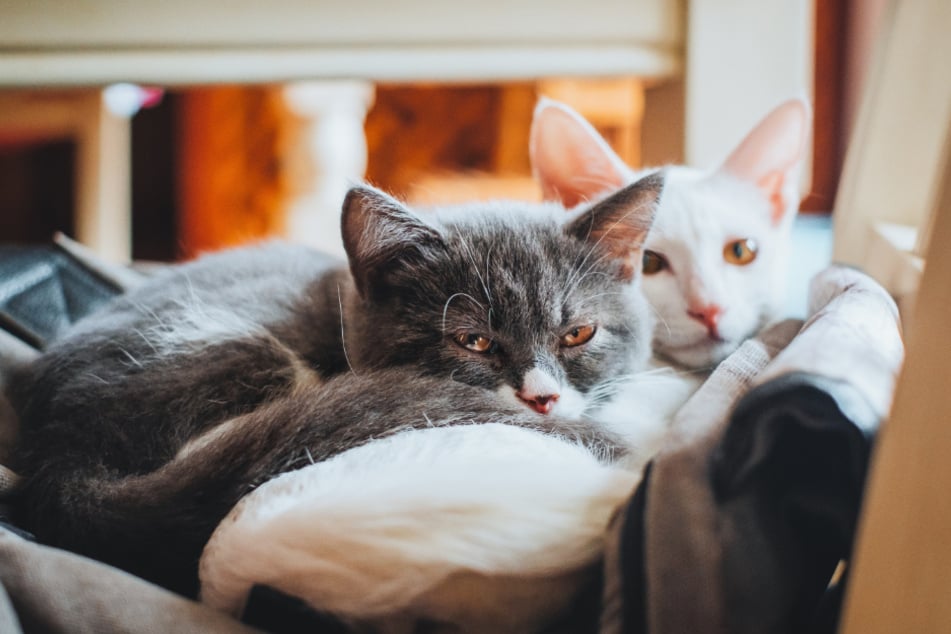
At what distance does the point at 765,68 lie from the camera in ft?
4.69

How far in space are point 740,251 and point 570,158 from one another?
279 mm

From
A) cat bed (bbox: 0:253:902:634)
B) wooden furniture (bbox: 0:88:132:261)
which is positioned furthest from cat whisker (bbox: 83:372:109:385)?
wooden furniture (bbox: 0:88:132:261)

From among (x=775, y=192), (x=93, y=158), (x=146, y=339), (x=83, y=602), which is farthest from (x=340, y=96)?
(x=83, y=602)

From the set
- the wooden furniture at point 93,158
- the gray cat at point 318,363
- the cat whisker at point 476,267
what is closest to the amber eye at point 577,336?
the gray cat at point 318,363

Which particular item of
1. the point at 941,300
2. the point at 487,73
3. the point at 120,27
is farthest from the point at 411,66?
the point at 941,300

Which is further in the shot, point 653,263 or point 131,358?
point 653,263

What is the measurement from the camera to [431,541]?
594 mm

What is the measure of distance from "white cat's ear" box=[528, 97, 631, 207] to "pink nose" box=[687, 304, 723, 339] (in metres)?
0.22

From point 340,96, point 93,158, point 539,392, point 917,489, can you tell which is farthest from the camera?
point 340,96

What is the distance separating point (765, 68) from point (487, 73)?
1.64ft

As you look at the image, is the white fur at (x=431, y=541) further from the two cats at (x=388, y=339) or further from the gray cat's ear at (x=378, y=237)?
the gray cat's ear at (x=378, y=237)

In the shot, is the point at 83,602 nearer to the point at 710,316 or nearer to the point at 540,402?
the point at 540,402

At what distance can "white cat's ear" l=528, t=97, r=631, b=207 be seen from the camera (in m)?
1.12

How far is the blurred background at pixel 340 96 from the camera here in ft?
4.46
